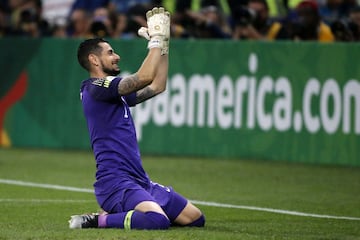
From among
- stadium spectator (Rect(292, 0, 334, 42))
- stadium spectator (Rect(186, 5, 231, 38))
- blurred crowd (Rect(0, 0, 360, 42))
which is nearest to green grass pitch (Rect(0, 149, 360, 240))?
stadium spectator (Rect(292, 0, 334, 42))

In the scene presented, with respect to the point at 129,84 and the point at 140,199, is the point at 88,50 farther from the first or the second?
the point at 140,199

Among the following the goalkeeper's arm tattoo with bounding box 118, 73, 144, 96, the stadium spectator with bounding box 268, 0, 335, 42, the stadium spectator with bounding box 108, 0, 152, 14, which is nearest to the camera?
the goalkeeper's arm tattoo with bounding box 118, 73, 144, 96

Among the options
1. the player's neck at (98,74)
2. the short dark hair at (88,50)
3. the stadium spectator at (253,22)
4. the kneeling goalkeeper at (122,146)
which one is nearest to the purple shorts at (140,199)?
the kneeling goalkeeper at (122,146)

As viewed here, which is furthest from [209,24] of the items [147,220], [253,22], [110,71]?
[147,220]

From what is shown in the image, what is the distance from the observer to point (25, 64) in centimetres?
2045

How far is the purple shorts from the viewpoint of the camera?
32.2 feet

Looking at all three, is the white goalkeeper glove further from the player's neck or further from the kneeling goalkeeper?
the player's neck

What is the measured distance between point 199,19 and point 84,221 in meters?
10.6

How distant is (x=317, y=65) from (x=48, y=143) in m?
5.26

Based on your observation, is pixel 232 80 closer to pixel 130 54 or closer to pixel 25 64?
pixel 130 54

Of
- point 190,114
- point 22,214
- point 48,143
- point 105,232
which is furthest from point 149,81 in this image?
point 48,143

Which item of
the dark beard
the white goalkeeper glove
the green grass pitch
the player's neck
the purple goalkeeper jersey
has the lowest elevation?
the green grass pitch

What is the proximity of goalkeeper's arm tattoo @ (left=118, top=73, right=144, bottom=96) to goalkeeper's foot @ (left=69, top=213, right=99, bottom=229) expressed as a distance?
3.56 feet

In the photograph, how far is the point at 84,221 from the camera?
9914mm
